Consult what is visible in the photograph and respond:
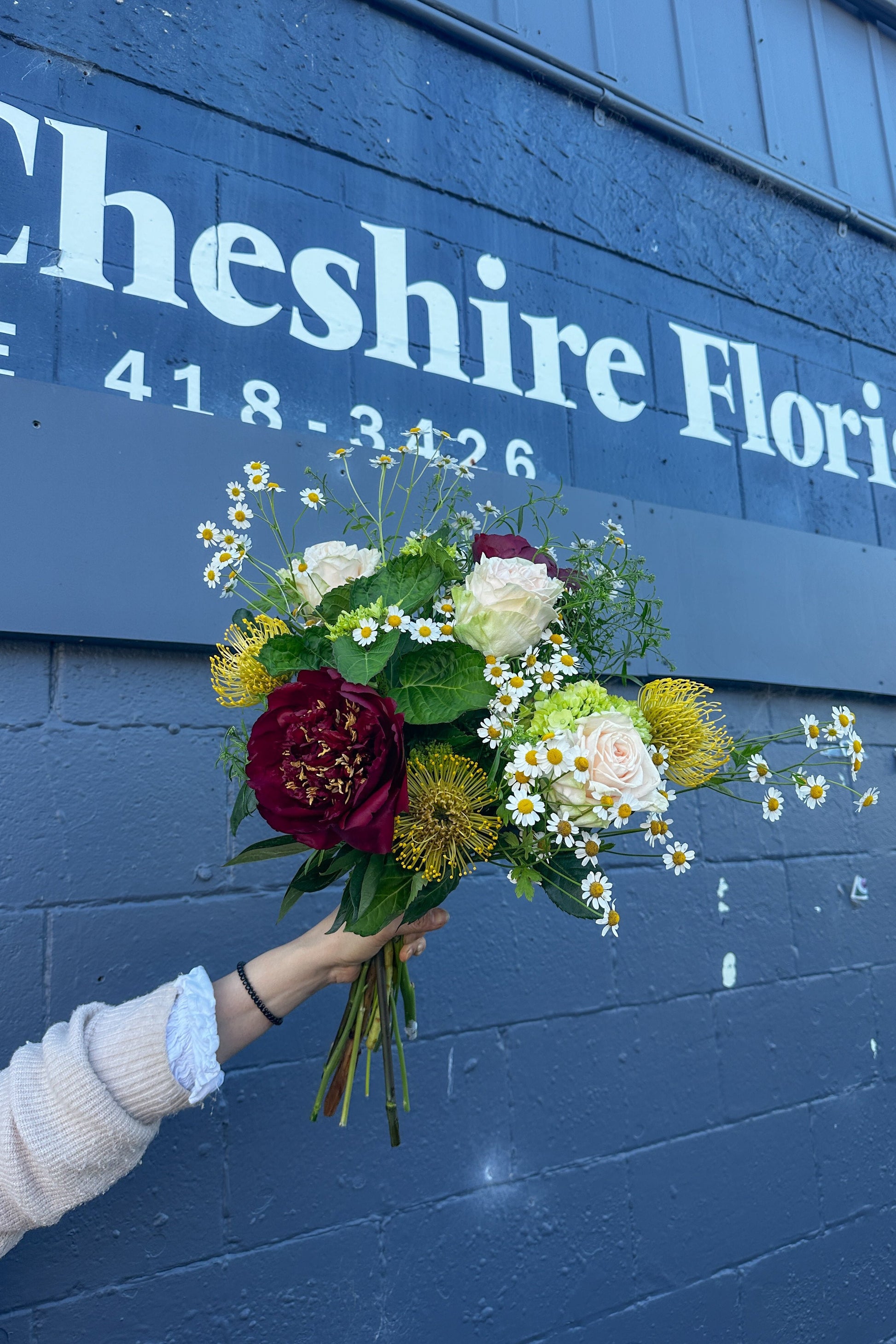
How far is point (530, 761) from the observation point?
1.09 meters

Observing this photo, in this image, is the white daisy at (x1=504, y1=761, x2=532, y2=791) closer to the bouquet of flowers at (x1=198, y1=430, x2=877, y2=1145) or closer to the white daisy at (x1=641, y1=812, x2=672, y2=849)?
the bouquet of flowers at (x1=198, y1=430, x2=877, y2=1145)

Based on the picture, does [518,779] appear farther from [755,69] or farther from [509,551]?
[755,69]

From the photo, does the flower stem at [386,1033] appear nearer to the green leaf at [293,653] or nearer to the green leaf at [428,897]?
the green leaf at [428,897]

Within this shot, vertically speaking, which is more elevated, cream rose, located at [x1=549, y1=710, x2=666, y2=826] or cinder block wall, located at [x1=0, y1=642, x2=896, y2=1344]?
cream rose, located at [x1=549, y1=710, x2=666, y2=826]

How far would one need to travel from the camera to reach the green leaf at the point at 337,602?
1.25m

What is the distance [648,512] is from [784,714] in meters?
0.76

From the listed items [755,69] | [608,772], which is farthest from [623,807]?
[755,69]

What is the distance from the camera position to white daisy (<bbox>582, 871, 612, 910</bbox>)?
1.15 m

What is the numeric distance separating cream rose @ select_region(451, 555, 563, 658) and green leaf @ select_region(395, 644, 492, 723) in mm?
28

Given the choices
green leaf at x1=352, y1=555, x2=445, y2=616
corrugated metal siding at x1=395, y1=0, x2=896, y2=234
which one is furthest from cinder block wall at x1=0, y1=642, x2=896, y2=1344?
corrugated metal siding at x1=395, y1=0, x2=896, y2=234

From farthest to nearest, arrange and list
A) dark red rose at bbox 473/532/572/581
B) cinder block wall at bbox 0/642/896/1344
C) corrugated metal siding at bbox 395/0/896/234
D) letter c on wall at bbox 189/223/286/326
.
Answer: corrugated metal siding at bbox 395/0/896/234, letter c on wall at bbox 189/223/286/326, cinder block wall at bbox 0/642/896/1344, dark red rose at bbox 473/532/572/581

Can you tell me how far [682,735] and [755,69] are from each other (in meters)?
3.24

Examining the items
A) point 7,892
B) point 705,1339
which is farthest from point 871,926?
point 7,892

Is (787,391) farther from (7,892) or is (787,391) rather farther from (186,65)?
(7,892)
